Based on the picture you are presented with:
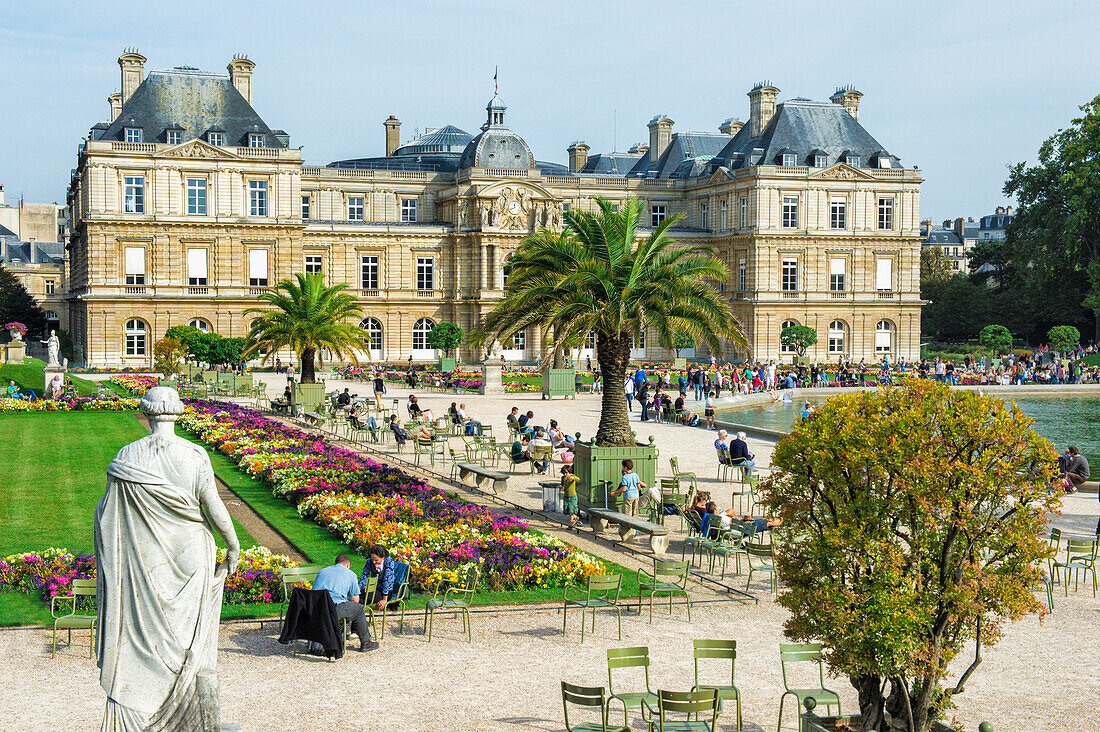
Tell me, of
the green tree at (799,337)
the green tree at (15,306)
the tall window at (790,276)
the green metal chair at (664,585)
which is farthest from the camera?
the green tree at (15,306)

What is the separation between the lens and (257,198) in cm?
5875

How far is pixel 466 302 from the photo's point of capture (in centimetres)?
6412

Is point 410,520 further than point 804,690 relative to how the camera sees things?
Yes

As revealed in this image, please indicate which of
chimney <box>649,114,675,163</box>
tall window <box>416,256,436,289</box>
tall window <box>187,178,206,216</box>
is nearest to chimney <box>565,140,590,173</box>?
chimney <box>649,114,675,163</box>

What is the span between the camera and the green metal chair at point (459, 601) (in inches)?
489

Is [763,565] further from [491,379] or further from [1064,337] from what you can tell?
[1064,337]

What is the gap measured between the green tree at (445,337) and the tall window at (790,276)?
1972 cm

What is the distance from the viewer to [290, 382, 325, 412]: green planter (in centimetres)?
3494

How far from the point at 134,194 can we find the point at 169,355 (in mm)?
13117

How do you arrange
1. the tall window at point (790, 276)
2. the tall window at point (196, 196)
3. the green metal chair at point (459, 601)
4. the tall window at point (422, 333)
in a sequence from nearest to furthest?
the green metal chair at point (459, 601) < the tall window at point (196, 196) < the tall window at point (422, 333) < the tall window at point (790, 276)

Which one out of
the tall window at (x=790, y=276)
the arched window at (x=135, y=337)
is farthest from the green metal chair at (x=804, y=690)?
the tall window at (x=790, y=276)

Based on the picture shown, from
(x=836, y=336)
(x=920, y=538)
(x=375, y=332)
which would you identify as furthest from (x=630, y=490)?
(x=836, y=336)

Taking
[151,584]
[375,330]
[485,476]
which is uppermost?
[375,330]

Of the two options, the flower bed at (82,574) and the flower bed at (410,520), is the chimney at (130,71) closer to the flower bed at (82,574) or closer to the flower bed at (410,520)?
the flower bed at (410,520)
